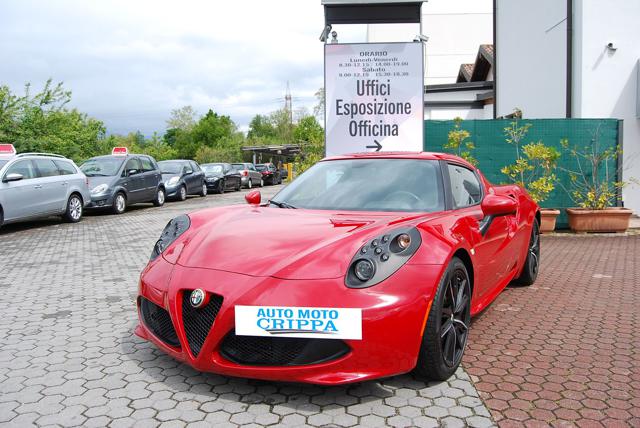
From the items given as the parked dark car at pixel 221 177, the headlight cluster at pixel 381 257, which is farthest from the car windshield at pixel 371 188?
the parked dark car at pixel 221 177

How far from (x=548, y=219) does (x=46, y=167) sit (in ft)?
33.5

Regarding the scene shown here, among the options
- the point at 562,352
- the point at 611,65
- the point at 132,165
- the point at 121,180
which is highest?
the point at 611,65

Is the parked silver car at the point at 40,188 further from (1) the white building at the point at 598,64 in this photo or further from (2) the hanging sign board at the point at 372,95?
(1) the white building at the point at 598,64

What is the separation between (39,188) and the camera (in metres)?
11.6

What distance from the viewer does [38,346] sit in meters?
3.90

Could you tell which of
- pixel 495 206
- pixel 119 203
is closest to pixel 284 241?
pixel 495 206

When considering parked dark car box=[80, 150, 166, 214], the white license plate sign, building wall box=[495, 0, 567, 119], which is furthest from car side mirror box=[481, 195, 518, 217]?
parked dark car box=[80, 150, 166, 214]

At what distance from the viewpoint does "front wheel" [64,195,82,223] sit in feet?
41.4

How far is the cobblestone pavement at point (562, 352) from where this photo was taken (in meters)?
2.85

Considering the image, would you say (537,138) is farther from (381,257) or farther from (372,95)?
(381,257)

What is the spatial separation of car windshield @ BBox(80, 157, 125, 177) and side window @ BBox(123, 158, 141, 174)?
18cm

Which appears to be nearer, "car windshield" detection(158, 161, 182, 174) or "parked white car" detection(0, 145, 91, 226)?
"parked white car" detection(0, 145, 91, 226)

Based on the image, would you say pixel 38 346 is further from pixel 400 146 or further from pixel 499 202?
pixel 400 146

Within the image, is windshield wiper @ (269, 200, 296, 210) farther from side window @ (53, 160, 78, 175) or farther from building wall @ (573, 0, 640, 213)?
side window @ (53, 160, 78, 175)
